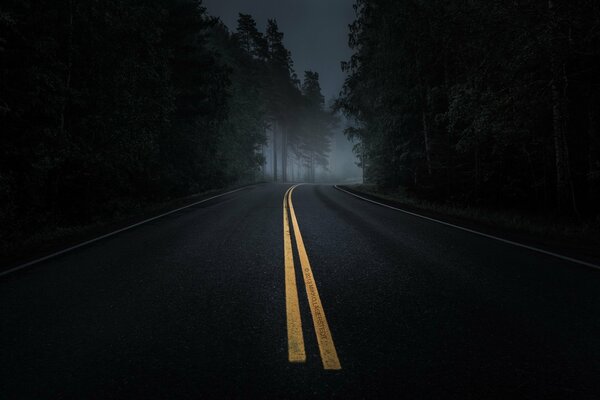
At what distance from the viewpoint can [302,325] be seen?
310 cm

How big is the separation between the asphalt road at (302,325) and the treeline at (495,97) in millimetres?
6191

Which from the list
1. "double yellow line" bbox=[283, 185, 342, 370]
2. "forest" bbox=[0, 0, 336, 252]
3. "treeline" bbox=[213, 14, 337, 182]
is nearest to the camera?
"double yellow line" bbox=[283, 185, 342, 370]

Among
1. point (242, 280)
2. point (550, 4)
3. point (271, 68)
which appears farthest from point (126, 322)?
point (271, 68)

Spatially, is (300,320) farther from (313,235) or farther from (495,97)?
(495,97)

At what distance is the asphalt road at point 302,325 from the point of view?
2305 millimetres

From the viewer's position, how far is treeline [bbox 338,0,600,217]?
8898mm

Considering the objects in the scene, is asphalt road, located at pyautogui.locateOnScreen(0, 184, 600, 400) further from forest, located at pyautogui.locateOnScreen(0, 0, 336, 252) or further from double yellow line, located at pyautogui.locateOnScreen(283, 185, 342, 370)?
forest, located at pyautogui.locateOnScreen(0, 0, 336, 252)

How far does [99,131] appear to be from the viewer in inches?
450

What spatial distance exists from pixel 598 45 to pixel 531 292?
9.47 metres

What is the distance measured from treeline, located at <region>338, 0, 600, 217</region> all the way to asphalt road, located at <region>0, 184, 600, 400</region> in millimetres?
6191

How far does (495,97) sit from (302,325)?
10.0m

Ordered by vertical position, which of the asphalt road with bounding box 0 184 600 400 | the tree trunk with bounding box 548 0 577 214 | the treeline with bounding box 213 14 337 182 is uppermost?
the treeline with bounding box 213 14 337 182

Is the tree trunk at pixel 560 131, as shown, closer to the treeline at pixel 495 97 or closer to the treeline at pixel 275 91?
the treeline at pixel 495 97

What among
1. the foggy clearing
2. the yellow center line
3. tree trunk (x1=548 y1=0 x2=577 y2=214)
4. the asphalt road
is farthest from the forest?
tree trunk (x1=548 y1=0 x2=577 y2=214)
